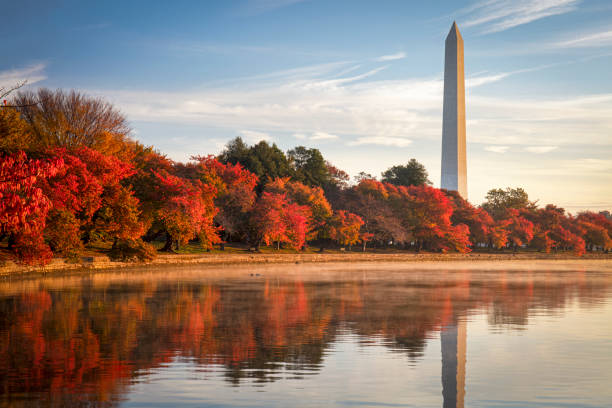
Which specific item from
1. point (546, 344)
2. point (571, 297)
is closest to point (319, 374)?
point (546, 344)

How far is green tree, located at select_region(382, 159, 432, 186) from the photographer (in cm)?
12150

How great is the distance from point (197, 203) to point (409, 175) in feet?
245

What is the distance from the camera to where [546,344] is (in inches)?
624

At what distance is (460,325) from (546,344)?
3599 mm

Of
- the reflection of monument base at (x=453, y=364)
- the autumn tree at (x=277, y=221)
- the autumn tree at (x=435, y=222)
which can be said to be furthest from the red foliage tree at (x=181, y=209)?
the autumn tree at (x=435, y=222)

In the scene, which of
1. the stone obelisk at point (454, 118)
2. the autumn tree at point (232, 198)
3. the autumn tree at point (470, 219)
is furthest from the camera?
the autumn tree at point (470, 219)

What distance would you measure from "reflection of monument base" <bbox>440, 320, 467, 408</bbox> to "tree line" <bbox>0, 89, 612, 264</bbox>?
12.2 meters

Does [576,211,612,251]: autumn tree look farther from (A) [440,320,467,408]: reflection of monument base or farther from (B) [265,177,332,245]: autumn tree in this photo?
(A) [440,320,467,408]: reflection of monument base

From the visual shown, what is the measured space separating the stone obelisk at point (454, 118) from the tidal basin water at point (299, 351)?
66.0 m

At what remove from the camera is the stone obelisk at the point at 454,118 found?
8944 centimetres

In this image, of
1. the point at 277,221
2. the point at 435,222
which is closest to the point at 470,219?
the point at 435,222

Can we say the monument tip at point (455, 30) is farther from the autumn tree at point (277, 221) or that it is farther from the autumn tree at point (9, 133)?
the autumn tree at point (9, 133)

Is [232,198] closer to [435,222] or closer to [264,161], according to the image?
[264,161]

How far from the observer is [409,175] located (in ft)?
399
